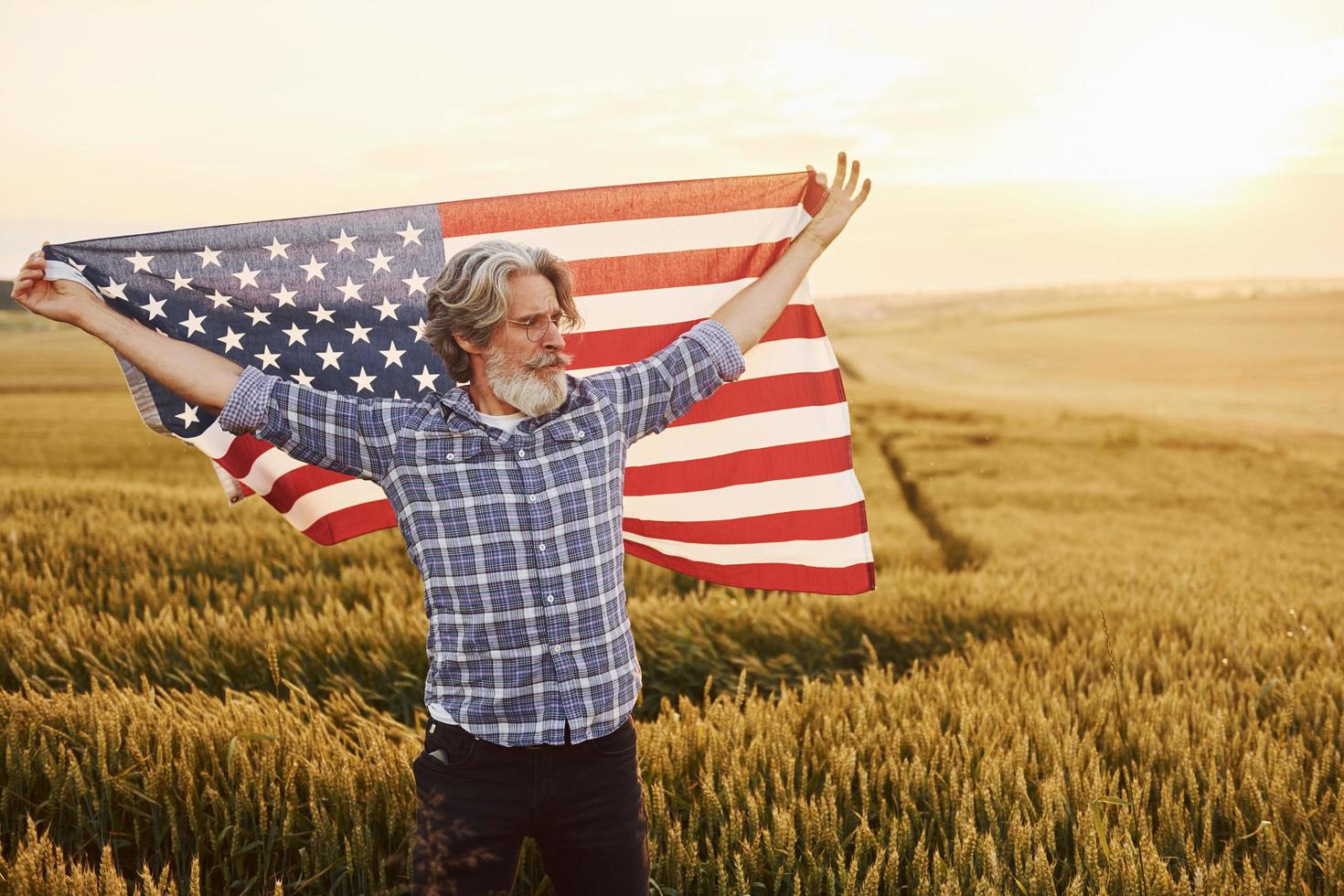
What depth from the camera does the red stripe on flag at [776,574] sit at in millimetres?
4875

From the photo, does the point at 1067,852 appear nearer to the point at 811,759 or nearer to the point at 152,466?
the point at 811,759

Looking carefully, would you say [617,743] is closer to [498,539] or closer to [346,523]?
[498,539]

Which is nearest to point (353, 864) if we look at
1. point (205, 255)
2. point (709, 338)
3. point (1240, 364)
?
point (709, 338)

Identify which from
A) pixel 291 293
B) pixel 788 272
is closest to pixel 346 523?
pixel 291 293

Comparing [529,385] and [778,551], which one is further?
[778,551]

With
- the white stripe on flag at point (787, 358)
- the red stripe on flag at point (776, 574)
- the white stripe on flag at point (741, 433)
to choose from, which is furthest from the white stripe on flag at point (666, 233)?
the red stripe on flag at point (776, 574)

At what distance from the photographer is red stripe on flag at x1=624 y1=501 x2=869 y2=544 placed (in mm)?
4879

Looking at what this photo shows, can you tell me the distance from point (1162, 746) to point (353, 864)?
3.83 metres

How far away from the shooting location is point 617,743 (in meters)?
3.02

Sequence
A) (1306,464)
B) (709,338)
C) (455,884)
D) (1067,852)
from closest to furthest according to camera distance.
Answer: (455,884) < (709,338) < (1067,852) < (1306,464)

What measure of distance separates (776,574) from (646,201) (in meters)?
1.97

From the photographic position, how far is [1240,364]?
5406cm

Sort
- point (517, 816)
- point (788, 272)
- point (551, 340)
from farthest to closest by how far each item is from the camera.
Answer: point (788, 272) < point (551, 340) < point (517, 816)

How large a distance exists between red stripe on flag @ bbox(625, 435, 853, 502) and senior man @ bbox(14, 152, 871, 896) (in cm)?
172
